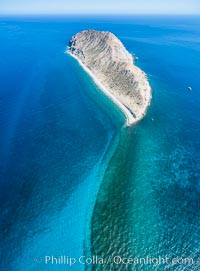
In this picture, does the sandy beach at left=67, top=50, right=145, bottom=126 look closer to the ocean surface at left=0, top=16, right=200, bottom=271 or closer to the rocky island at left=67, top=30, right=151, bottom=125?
the rocky island at left=67, top=30, right=151, bottom=125

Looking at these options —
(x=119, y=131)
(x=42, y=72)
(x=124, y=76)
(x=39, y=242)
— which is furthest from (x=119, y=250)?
(x=42, y=72)

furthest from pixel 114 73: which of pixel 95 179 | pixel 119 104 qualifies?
pixel 95 179

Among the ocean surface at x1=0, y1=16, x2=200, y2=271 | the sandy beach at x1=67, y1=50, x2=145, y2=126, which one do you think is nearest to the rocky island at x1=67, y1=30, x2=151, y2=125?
the sandy beach at x1=67, y1=50, x2=145, y2=126

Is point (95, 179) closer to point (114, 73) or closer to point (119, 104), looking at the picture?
point (119, 104)

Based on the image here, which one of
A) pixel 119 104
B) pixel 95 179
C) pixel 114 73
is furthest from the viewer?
pixel 114 73

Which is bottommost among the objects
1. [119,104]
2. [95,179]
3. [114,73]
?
[95,179]

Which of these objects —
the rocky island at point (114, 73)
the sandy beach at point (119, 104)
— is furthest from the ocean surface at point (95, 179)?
the rocky island at point (114, 73)

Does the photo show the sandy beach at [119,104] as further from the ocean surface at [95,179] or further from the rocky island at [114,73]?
the ocean surface at [95,179]
